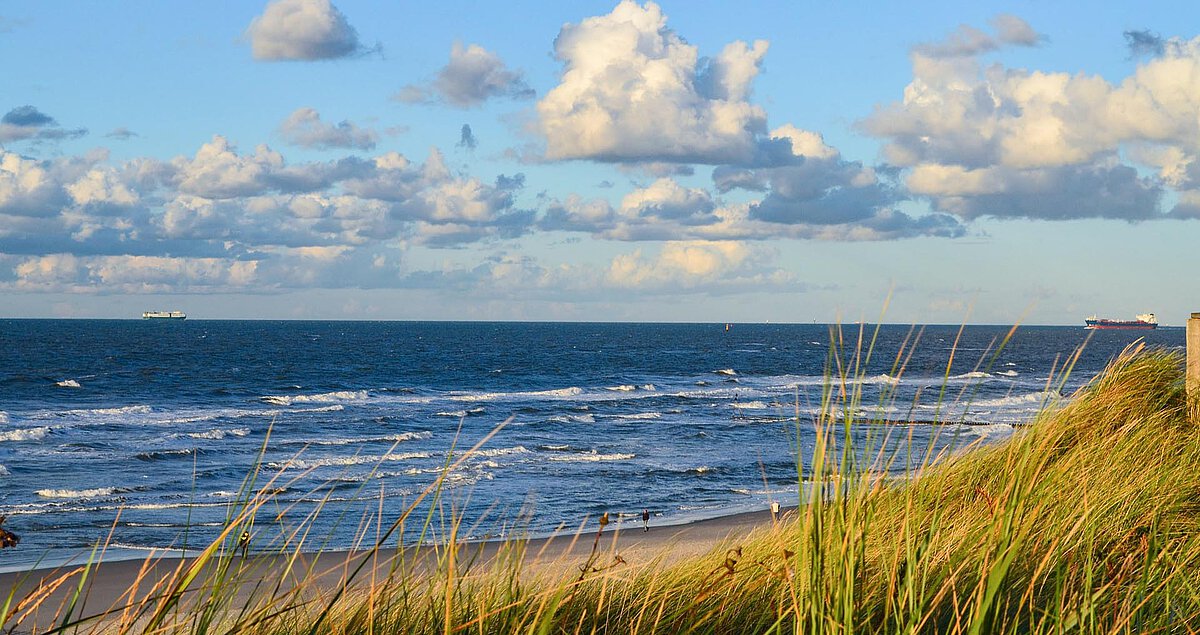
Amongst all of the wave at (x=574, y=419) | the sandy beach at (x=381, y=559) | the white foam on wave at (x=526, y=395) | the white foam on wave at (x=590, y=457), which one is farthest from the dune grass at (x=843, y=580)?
the white foam on wave at (x=526, y=395)

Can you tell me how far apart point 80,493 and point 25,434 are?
1217cm

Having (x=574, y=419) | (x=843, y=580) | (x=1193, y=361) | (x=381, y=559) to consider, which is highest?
(x=1193, y=361)

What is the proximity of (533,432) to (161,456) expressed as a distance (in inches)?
419

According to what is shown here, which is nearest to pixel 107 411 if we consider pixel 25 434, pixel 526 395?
pixel 25 434

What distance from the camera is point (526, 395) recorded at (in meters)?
50.1

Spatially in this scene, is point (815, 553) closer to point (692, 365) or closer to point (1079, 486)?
point (1079, 486)

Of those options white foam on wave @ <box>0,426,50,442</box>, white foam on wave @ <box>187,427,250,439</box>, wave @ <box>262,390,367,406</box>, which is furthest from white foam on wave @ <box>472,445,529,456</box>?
wave @ <box>262,390,367,406</box>

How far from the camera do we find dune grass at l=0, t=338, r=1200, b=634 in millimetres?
2961

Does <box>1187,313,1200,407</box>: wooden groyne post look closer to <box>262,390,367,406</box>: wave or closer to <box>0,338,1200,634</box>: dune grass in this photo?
<box>0,338,1200,634</box>: dune grass

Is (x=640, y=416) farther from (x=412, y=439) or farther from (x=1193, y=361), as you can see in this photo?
(x=1193, y=361)

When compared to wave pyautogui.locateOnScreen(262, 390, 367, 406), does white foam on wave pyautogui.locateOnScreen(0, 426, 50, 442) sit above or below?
above

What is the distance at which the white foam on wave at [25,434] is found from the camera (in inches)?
1156

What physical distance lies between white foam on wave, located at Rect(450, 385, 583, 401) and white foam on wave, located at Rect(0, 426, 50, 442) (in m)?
19.0

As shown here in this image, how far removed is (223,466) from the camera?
2395 cm
